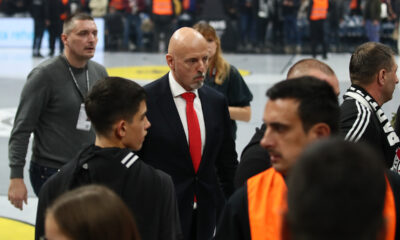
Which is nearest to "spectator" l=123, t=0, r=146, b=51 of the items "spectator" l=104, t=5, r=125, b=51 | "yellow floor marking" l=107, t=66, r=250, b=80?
"spectator" l=104, t=5, r=125, b=51

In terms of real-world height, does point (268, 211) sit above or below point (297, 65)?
below

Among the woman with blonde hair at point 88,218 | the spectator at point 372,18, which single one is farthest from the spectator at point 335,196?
the spectator at point 372,18

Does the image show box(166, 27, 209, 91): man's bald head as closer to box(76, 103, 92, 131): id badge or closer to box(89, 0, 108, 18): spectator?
box(76, 103, 92, 131): id badge

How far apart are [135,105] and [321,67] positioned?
1.00 meters

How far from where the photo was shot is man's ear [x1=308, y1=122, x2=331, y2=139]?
221 centimetres

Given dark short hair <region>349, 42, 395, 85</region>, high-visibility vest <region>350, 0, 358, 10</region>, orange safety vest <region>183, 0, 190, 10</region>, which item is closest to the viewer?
dark short hair <region>349, 42, 395, 85</region>

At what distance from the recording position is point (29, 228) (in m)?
5.95

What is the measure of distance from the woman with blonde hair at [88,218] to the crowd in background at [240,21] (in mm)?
18243

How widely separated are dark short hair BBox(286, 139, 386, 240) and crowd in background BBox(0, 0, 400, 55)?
18.6 m

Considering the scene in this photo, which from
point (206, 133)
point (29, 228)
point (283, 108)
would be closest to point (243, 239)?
point (283, 108)

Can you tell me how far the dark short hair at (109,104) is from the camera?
2.79m

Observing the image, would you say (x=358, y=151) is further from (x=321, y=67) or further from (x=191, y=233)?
(x=191, y=233)

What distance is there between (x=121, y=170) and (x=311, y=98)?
0.88 metres

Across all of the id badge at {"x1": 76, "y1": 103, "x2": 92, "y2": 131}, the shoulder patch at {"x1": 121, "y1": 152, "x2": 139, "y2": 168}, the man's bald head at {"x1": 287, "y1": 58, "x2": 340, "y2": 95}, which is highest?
the man's bald head at {"x1": 287, "y1": 58, "x2": 340, "y2": 95}
